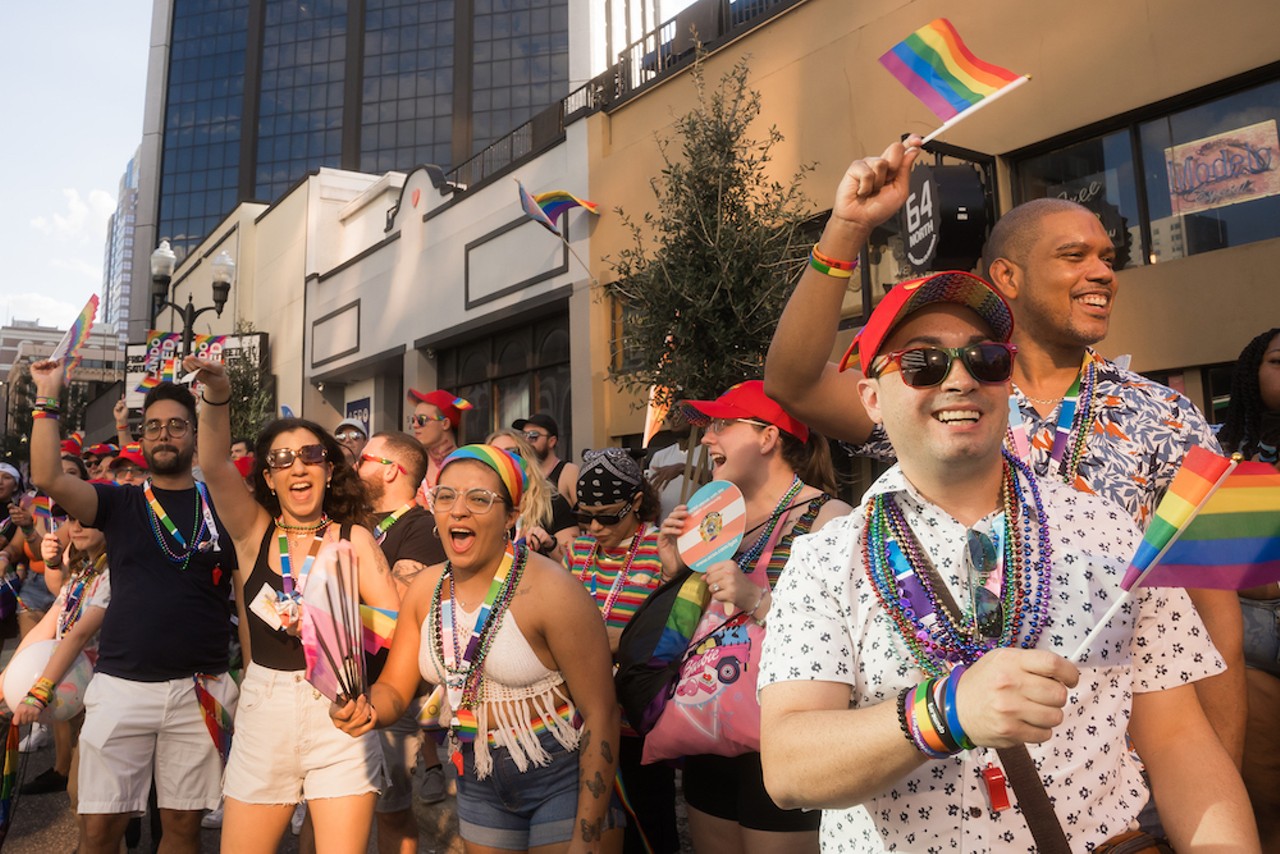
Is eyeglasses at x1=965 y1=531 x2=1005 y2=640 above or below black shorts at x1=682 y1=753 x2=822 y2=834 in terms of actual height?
above

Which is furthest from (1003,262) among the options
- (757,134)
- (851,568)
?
(757,134)

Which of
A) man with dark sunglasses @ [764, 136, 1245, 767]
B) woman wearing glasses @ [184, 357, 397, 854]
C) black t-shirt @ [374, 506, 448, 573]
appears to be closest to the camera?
man with dark sunglasses @ [764, 136, 1245, 767]

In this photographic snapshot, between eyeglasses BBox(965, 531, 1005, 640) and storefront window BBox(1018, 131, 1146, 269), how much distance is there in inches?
333

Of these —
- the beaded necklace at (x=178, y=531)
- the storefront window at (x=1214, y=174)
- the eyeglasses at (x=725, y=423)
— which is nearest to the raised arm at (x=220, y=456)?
the beaded necklace at (x=178, y=531)

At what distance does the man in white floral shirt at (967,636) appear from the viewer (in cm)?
147

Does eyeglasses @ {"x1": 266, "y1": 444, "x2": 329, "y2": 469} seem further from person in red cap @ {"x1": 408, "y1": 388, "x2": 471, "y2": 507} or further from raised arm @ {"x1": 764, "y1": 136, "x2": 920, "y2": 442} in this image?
person in red cap @ {"x1": 408, "y1": 388, "x2": 471, "y2": 507}

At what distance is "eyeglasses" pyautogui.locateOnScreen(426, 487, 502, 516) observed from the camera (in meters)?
3.16

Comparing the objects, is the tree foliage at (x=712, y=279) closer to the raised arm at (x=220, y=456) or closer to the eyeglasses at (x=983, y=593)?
the raised arm at (x=220, y=456)

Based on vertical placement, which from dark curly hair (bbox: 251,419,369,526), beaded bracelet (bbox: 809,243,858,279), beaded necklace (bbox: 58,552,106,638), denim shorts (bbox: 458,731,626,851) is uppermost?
beaded bracelet (bbox: 809,243,858,279)

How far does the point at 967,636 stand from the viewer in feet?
4.91

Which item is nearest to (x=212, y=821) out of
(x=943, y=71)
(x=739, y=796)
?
(x=739, y=796)

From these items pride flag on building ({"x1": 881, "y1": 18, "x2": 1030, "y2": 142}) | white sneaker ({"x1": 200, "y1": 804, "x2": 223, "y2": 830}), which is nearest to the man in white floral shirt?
pride flag on building ({"x1": 881, "y1": 18, "x2": 1030, "y2": 142})

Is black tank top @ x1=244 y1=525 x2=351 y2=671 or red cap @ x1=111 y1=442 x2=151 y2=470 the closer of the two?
black tank top @ x1=244 y1=525 x2=351 y2=671

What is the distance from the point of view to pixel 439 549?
15.9ft
